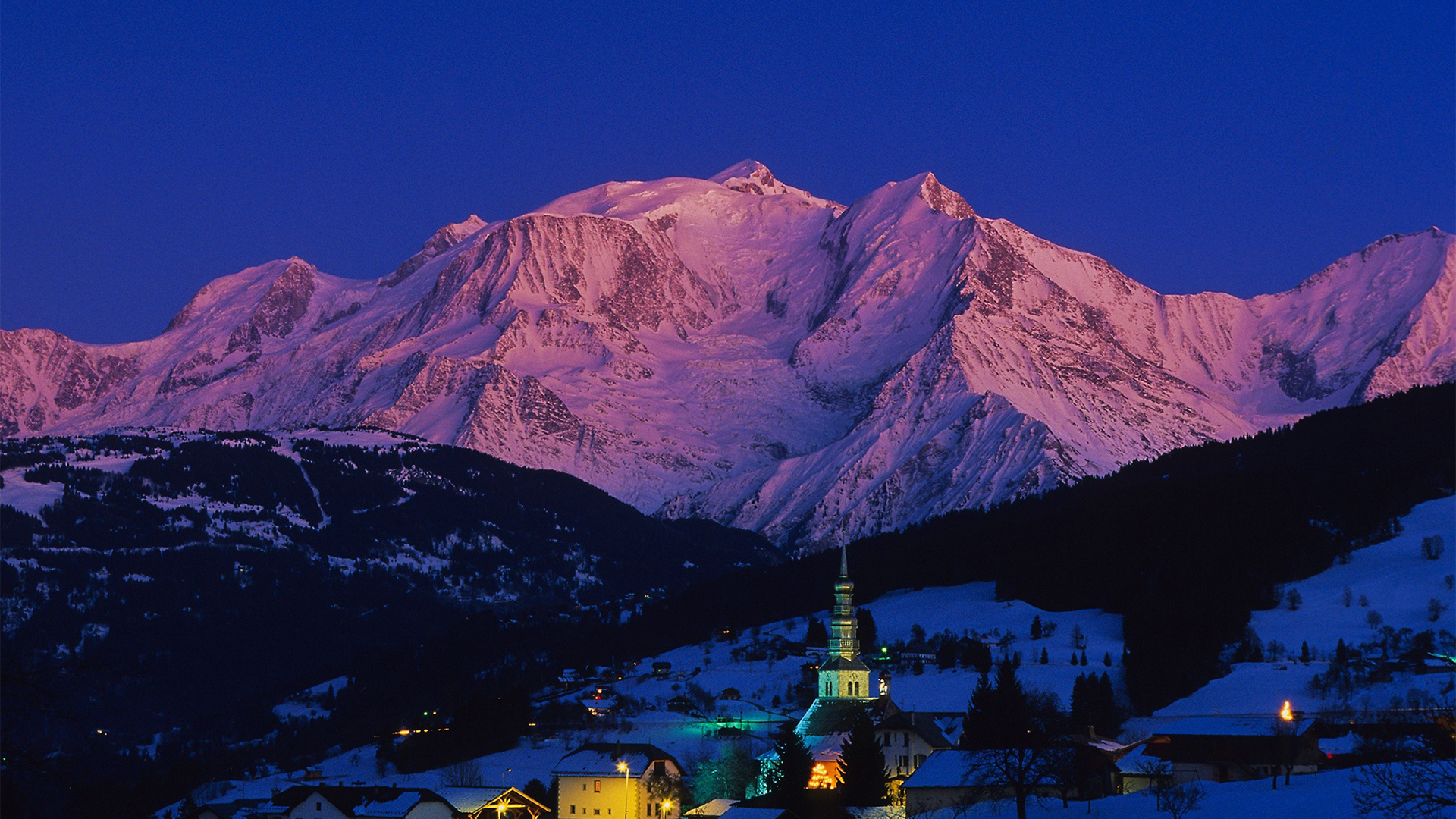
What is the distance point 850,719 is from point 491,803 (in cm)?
2451

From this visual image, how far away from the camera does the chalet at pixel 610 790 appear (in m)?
124

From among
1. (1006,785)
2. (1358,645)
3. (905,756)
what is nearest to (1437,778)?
(1006,785)

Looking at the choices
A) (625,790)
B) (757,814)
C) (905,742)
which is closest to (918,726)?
(905,742)

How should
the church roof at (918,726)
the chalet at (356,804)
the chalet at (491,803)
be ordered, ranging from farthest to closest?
the church roof at (918,726), the chalet at (491,803), the chalet at (356,804)

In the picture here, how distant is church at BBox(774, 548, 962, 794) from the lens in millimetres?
122312

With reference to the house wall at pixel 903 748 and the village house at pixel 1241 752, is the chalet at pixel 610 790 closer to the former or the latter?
the house wall at pixel 903 748

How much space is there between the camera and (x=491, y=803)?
122 m

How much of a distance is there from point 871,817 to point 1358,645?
111 m

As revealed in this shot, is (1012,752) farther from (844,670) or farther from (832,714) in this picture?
(844,670)

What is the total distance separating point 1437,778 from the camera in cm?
5447

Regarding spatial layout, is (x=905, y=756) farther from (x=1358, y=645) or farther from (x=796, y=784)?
(x=1358, y=645)

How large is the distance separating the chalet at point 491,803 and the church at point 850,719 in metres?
15.8

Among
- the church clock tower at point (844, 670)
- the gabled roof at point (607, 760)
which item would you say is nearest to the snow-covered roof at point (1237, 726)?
the gabled roof at point (607, 760)

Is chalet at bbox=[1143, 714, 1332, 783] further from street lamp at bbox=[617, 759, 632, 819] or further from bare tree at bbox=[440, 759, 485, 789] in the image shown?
bare tree at bbox=[440, 759, 485, 789]
